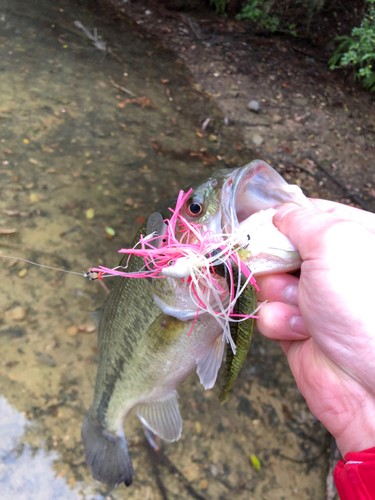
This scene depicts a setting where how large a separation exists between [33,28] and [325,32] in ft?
20.8

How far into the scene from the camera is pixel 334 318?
125 centimetres

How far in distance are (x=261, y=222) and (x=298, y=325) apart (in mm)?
529

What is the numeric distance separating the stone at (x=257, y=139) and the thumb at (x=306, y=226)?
4.34 metres

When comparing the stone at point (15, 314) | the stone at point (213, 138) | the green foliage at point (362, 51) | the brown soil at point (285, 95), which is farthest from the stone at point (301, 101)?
the stone at point (15, 314)

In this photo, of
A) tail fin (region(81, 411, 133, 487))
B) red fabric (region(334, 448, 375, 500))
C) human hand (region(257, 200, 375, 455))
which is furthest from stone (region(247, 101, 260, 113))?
red fabric (region(334, 448, 375, 500))

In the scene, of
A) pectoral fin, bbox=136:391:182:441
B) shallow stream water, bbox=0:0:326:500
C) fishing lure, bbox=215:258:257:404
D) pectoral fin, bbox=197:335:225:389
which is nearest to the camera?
fishing lure, bbox=215:258:257:404

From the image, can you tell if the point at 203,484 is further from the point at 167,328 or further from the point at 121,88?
the point at 121,88

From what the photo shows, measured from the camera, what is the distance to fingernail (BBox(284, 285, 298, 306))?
157cm

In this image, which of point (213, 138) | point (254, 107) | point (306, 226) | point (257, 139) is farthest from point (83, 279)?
point (254, 107)

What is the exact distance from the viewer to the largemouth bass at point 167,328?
1469 millimetres

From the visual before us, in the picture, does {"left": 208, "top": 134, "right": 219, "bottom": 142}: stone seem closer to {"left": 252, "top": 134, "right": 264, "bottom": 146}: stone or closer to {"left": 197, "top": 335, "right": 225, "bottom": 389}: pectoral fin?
{"left": 252, "top": 134, "right": 264, "bottom": 146}: stone

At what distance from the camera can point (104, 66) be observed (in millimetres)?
5531

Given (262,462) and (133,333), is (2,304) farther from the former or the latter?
(262,462)

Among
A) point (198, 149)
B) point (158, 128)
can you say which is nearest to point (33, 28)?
point (158, 128)
